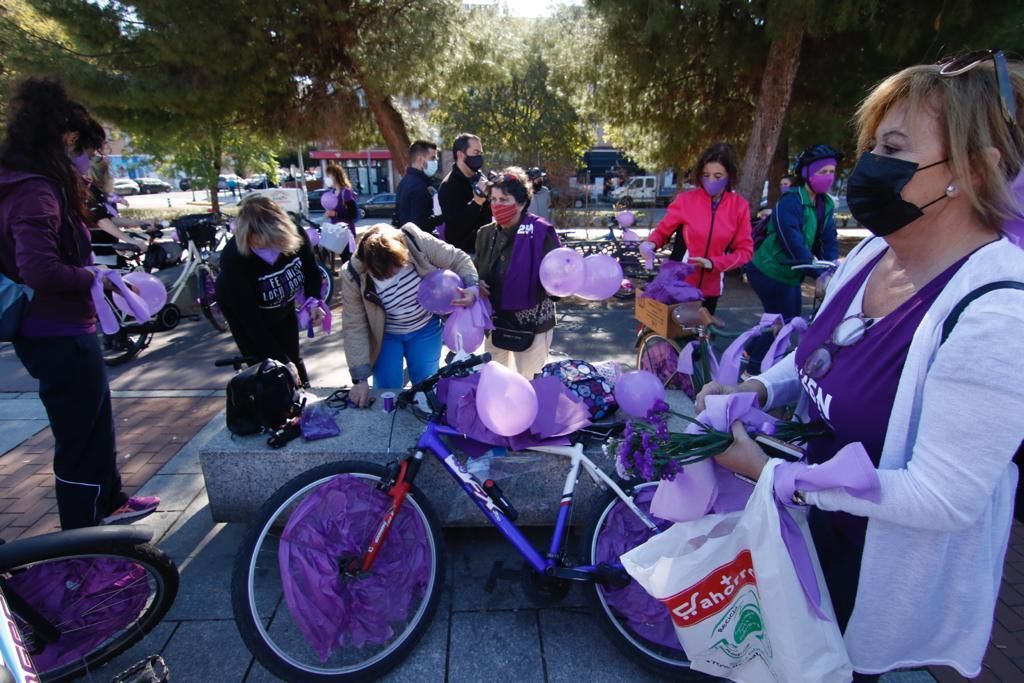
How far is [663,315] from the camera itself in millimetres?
4094

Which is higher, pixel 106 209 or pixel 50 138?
pixel 50 138

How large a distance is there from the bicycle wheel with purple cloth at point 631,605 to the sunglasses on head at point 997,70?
1.64 m

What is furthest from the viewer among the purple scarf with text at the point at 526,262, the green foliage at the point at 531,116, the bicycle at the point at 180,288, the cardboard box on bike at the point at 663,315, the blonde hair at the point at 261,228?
the green foliage at the point at 531,116

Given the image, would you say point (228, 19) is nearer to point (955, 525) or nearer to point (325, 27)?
point (325, 27)

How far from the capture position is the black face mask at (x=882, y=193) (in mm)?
1202

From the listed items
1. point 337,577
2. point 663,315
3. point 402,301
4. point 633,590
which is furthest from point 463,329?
point 663,315

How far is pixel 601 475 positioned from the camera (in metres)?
2.28

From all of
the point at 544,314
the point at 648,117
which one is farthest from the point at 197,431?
the point at 648,117

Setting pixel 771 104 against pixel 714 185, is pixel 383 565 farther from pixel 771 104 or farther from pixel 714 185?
pixel 771 104

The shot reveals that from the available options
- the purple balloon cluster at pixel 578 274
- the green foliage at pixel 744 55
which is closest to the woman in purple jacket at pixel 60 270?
the purple balloon cluster at pixel 578 274

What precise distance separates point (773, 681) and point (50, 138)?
3350 mm

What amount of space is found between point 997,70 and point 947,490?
0.83 meters

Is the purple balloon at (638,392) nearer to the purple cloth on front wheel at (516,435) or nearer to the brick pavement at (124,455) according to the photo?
the purple cloth on front wheel at (516,435)

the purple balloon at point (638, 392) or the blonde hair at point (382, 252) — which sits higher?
the blonde hair at point (382, 252)
